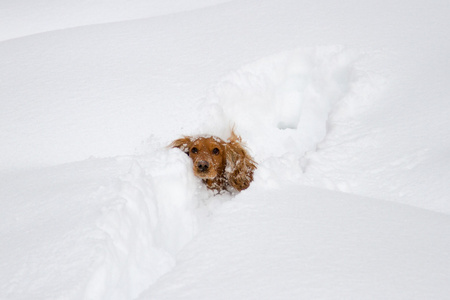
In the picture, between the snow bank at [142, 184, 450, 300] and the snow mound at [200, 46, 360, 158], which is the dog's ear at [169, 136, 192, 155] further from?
the snow bank at [142, 184, 450, 300]

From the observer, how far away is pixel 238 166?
279cm

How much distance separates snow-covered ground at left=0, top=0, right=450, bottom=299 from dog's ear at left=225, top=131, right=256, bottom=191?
0.13m

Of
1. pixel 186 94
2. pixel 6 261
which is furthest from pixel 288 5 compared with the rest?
pixel 6 261

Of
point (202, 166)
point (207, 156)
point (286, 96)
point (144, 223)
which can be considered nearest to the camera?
point (144, 223)

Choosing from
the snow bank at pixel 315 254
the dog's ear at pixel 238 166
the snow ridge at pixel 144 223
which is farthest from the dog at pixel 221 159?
the snow bank at pixel 315 254

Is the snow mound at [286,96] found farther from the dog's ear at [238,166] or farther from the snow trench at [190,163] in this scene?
the dog's ear at [238,166]

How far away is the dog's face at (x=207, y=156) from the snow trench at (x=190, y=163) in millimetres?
63

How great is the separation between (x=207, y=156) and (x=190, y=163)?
142mm

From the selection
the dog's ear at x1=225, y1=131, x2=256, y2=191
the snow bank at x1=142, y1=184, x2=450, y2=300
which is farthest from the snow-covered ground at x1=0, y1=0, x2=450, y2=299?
the dog's ear at x1=225, y1=131, x2=256, y2=191

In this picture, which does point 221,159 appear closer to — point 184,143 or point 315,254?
point 184,143

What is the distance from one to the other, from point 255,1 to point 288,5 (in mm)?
371

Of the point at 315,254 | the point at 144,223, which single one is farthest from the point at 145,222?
the point at 315,254

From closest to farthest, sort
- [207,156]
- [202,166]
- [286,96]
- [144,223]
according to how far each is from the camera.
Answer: [144,223]
[202,166]
[207,156]
[286,96]

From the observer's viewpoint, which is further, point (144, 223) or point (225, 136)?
point (225, 136)
